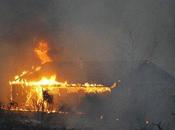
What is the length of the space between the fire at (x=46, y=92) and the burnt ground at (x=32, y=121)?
8.14 ft

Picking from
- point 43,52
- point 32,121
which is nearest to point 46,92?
point 32,121

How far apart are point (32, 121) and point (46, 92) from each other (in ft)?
32.7

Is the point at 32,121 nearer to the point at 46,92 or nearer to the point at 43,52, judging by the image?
the point at 46,92

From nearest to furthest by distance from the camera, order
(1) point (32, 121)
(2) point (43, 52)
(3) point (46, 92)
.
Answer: (1) point (32, 121) < (3) point (46, 92) < (2) point (43, 52)

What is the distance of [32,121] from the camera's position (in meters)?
29.7

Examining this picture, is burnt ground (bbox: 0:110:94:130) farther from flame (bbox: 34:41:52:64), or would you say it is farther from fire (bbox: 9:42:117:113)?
flame (bbox: 34:41:52:64)

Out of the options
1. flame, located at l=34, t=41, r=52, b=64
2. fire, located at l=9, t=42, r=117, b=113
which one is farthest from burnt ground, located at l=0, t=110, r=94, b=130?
flame, located at l=34, t=41, r=52, b=64

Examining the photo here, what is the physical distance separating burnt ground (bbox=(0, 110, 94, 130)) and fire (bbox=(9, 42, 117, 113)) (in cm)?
248

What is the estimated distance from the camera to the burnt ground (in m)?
26.3

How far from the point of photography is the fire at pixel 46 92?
38.3m

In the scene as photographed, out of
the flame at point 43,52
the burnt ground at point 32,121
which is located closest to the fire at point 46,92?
the burnt ground at point 32,121

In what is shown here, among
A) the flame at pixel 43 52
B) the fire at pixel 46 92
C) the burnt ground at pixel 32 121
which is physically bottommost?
the burnt ground at pixel 32 121

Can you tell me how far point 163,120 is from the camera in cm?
3388

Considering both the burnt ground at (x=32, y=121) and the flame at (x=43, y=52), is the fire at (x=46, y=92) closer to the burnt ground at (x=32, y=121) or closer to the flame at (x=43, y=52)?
the burnt ground at (x=32, y=121)
